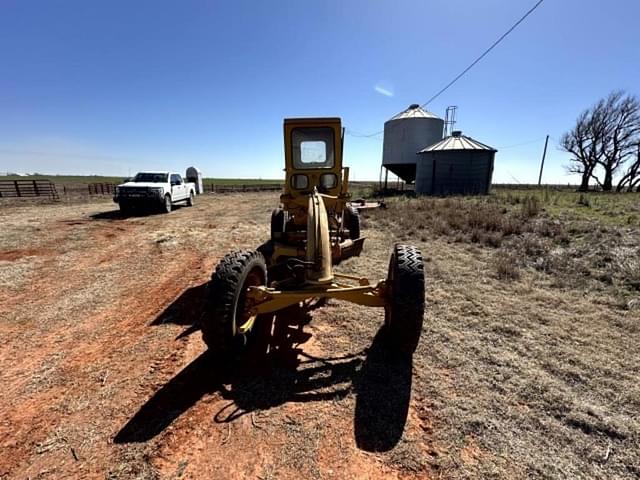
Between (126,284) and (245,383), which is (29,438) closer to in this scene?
(245,383)

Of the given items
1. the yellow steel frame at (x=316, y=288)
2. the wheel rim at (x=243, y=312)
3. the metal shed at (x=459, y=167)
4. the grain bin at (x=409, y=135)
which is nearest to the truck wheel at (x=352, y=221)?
the yellow steel frame at (x=316, y=288)

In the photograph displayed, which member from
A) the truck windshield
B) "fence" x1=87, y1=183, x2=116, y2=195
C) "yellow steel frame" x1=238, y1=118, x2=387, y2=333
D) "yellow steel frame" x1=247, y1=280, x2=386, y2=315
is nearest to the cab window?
"yellow steel frame" x1=238, y1=118, x2=387, y2=333

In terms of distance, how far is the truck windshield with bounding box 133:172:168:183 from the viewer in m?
14.2

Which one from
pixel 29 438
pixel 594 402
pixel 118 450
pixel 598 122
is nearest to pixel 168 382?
pixel 118 450

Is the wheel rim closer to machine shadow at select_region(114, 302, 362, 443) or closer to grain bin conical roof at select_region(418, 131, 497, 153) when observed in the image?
machine shadow at select_region(114, 302, 362, 443)

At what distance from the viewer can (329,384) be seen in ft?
8.83

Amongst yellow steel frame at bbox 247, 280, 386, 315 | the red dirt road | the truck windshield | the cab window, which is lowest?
the red dirt road

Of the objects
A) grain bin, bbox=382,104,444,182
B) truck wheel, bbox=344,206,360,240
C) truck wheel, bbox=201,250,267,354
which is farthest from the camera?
grain bin, bbox=382,104,444,182

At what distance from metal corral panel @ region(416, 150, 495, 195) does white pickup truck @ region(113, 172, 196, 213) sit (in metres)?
15.9

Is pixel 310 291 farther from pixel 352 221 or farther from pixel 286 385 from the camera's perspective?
pixel 352 221

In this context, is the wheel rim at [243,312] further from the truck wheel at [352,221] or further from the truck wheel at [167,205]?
the truck wheel at [167,205]

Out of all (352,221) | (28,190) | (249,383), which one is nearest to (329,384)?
(249,383)

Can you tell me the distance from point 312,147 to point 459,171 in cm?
1728

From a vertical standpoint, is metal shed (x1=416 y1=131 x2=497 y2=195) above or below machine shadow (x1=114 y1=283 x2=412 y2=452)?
above
